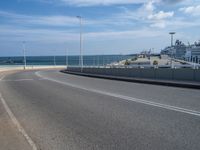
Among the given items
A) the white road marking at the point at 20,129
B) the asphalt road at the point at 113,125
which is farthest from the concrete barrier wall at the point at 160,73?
the white road marking at the point at 20,129

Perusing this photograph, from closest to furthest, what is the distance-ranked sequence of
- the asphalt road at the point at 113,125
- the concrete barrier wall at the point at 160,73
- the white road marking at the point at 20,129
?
1. the asphalt road at the point at 113,125
2. the white road marking at the point at 20,129
3. the concrete barrier wall at the point at 160,73

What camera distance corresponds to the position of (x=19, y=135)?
356 inches

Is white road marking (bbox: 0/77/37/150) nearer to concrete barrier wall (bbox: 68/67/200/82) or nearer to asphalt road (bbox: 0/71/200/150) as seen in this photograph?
asphalt road (bbox: 0/71/200/150)

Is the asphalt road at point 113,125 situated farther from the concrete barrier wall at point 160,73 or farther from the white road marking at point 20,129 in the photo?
the concrete barrier wall at point 160,73

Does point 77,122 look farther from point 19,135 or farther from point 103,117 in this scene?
point 19,135

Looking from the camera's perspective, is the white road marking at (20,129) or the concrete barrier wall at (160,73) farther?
the concrete barrier wall at (160,73)

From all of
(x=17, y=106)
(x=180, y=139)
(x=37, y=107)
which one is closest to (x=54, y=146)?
(x=180, y=139)

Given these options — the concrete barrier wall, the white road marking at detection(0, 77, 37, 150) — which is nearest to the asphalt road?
the white road marking at detection(0, 77, 37, 150)

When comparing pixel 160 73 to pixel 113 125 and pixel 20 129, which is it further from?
pixel 20 129

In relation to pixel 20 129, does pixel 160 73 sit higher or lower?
higher

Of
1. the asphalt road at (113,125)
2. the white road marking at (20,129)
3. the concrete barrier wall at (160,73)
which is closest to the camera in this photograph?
the asphalt road at (113,125)

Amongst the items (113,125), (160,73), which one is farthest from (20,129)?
(160,73)

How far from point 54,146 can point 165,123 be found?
318cm

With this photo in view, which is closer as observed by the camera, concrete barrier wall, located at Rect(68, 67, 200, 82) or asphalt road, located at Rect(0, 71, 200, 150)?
asphalt road, located at Rect(0, 71, 200, 150)
